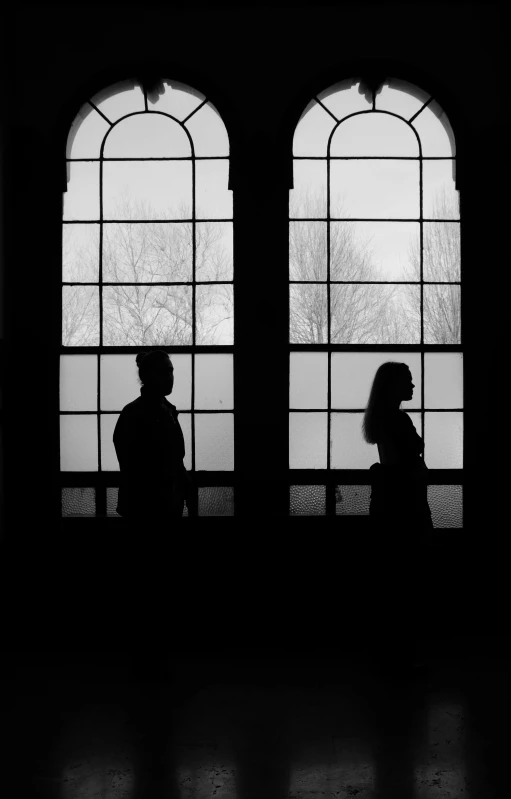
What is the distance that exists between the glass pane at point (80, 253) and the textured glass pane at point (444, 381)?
200 cm

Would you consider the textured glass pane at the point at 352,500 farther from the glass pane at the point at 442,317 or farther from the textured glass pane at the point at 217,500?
the glass pane at the point at 442,317

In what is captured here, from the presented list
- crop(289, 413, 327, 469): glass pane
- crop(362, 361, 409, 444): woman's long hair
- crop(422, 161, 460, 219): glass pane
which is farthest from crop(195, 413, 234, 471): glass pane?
crop(422, 161, 460, 219): glass pane

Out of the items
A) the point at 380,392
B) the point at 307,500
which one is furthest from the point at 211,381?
the point at 380,392

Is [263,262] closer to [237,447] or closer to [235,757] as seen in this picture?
[237,447]

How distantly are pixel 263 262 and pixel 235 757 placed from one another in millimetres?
2524

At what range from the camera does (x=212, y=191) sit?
3910mm

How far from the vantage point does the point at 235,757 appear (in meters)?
2.39

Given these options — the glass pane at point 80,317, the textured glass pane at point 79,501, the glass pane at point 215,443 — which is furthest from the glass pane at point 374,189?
the textured glass pane at point 79,501

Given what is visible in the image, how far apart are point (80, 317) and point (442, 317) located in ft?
6.88

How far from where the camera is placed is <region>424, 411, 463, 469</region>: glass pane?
3891 millimetres

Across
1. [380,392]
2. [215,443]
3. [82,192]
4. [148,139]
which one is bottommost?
[215,443]

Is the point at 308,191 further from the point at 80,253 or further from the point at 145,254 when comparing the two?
the point at 80,253

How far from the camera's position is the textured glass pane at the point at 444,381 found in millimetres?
3891
